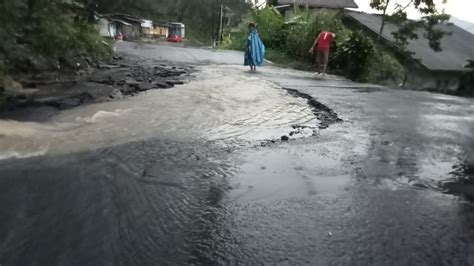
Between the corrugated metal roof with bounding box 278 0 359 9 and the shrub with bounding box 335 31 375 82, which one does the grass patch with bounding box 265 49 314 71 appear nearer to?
the shrub with bounding box 335 31 375 82

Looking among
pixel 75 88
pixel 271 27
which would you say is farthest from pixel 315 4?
pixel 75 88

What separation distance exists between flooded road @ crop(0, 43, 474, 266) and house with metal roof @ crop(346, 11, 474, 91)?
47.2 feet

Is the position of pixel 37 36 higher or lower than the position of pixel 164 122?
higher

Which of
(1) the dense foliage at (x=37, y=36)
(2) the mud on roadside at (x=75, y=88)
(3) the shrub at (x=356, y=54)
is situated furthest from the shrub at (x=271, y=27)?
(1) the dense foliage at (x=37, y=36)

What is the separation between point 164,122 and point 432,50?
20.2m

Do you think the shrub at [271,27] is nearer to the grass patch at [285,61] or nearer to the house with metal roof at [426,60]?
the grass patch at [285,61]

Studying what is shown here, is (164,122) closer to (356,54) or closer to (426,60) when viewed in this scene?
(356,54)

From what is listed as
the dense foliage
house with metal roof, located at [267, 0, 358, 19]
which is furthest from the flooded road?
house with metal roof, located at [267, 0, 358, 19]

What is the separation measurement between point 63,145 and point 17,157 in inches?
21.7

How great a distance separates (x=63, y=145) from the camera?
4.75 metres

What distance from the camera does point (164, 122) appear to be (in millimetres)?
6156

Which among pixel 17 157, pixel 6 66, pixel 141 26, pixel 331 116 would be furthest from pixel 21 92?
pixel 141 26

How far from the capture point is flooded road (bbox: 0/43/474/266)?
2.70 meters

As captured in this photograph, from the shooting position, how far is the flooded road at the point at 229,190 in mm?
2703
